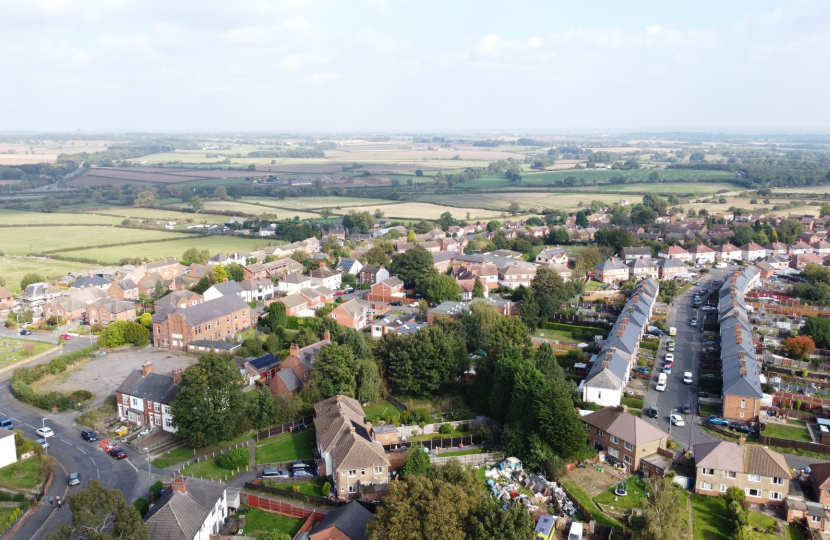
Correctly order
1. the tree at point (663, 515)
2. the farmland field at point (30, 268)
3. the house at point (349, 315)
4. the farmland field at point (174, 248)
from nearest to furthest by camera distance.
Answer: the tree at point (663, 515) → the house at point (349, 315) → the farmland field at point (30, 268) → the farmland field at point (174, 248)

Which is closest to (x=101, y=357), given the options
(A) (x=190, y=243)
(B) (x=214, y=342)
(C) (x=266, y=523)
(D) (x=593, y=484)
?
(B) (x=214, y=342)

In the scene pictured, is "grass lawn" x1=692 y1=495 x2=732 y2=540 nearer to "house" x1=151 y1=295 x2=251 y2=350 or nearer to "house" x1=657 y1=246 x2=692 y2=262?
"house" x1=151 y1=295 x2=251 y2=350

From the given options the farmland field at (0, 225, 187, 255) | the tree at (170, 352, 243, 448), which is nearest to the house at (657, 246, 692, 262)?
the tree at (170, 352, 243, 448)

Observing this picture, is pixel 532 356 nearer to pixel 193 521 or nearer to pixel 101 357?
pixel 193 521

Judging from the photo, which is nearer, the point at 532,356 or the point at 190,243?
the point at 532,356

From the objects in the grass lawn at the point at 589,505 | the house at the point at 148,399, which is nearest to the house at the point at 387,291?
the house at the point at 148,399

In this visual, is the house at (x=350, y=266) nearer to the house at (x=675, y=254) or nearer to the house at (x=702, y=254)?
the house at (x=675, y=254)

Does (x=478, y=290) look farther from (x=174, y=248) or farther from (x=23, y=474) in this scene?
(x=174, y=248)
